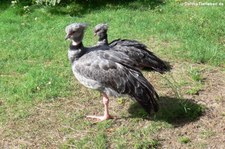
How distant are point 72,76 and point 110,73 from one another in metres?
1.88

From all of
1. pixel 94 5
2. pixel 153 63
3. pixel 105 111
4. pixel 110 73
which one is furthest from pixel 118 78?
pixel 94 5

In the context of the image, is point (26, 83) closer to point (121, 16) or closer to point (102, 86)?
point (102, 86)

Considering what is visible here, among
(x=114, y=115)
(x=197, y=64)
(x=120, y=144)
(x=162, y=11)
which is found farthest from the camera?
(x=162, y=11)

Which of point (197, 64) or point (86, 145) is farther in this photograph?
point (197, 64)

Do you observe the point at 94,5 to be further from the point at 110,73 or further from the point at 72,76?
the point at 110,73

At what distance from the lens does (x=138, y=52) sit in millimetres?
6758

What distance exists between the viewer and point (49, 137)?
580cm

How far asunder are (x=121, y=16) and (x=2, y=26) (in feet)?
9.09

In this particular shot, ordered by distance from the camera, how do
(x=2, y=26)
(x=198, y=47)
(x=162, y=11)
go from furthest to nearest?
(x=162, y=11) < (x=2, y=26) < (x=198, y=47)

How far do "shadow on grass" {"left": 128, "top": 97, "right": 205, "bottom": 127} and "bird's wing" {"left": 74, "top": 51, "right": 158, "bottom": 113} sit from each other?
474 mm

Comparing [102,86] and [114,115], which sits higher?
[102,86]

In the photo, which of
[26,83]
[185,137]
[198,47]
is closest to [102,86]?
[185,137]

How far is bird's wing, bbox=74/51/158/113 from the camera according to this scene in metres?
5.65

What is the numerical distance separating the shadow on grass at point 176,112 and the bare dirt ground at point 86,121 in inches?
2.9
